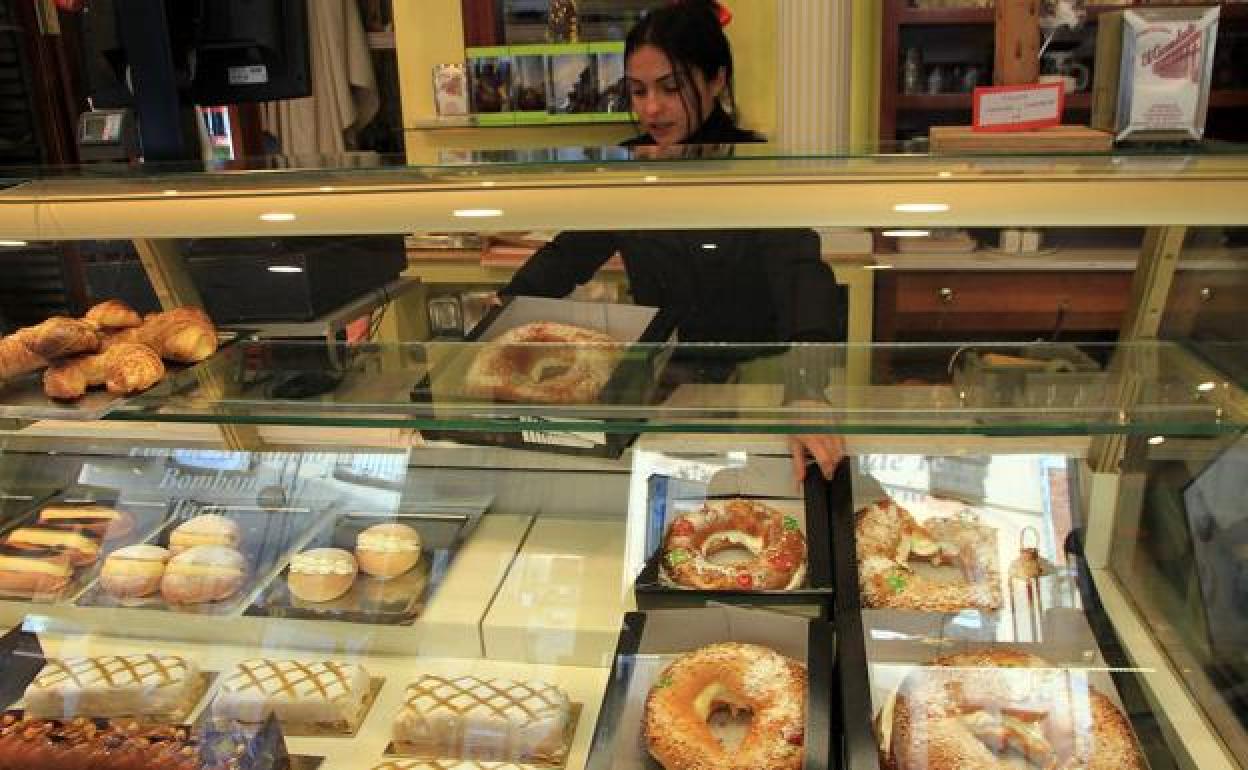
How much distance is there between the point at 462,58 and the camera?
15.7 feet

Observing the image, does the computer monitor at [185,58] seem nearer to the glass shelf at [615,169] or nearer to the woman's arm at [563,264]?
the glass shelf at [615,169]

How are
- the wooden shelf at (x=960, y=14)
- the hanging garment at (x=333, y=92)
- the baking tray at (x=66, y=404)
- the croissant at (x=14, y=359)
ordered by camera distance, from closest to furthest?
the baking tray at (x=66, y=404), the croissant at (x=14, y=359), the wooden shelf at (x=960, y=14), the hanging garment at (x=333, y=92)

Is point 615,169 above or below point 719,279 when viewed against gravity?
above

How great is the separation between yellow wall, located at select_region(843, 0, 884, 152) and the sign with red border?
11.0 ft

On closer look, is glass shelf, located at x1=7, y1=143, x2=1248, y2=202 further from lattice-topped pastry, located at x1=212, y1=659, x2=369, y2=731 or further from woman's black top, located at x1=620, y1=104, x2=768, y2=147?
woman's black top, located at x1=620, y1=104, x2=768, y2=147

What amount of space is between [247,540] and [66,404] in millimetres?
599

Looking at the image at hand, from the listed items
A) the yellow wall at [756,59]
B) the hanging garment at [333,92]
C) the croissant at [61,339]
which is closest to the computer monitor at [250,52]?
the croissant at [61,339]

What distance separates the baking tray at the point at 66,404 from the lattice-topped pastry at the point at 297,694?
0.55 m

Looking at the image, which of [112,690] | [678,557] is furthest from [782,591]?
[112,690]

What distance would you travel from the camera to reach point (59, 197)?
1.41 metres

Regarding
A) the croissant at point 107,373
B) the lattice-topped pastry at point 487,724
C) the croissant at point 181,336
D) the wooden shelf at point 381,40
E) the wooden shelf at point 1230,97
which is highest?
the wooden shelf at point 381,40

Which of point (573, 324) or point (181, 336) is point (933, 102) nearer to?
point (573, 324)

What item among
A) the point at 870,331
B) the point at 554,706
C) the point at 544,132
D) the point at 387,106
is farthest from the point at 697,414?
the point at 387,106

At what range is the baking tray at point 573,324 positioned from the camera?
1378 millimetres
